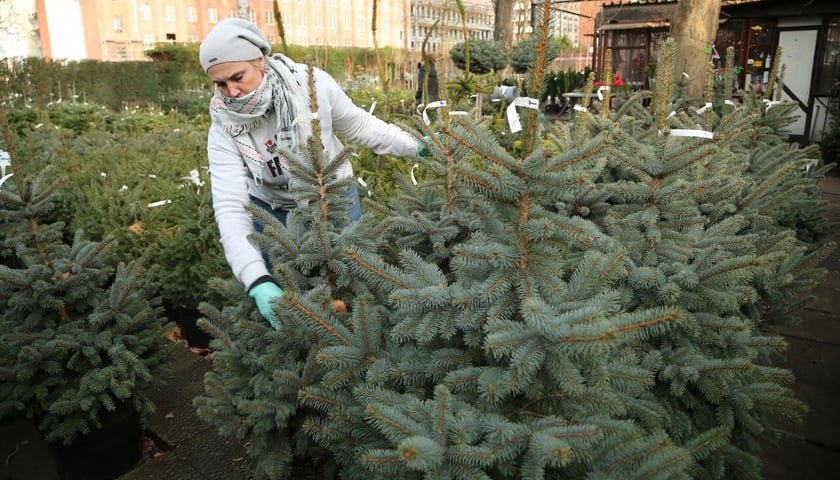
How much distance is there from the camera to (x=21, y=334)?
8.75ft

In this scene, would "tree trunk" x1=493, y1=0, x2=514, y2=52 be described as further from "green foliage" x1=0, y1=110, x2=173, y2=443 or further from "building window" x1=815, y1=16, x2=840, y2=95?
"green foliage" x1=0, y1=110, x2=173, y2=443

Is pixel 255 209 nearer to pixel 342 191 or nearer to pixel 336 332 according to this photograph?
pixel 342 191

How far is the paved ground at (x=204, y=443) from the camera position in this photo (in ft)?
9.51

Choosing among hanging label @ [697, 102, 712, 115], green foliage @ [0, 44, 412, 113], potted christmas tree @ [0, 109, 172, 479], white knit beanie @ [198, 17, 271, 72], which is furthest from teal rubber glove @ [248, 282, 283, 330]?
green foliage @ [0, 44, 412, 113]

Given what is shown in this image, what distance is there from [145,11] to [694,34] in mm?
37740

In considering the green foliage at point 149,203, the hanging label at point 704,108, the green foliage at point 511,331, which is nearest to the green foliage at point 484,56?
the green foliage at point 149,203

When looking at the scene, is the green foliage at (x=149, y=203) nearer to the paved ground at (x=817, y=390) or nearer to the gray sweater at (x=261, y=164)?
the gray sweater at (x=261, y=164)

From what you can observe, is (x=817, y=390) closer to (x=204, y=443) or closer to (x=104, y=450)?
(x=204, y=443)

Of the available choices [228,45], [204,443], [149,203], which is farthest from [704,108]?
[149,203]

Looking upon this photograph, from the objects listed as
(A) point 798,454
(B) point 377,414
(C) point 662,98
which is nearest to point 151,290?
(B) point 377,414

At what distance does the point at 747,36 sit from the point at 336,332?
14313 mm

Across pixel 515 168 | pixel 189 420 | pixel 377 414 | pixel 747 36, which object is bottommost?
pixel 189 420

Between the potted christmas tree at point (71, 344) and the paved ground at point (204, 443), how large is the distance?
0.22 meters

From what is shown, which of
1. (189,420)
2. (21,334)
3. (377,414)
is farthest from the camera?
(189,420)
